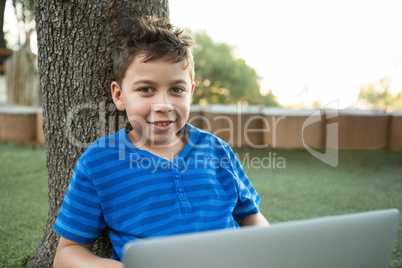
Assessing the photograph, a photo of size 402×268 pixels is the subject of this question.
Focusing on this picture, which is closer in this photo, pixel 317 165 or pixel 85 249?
pixel 85 249

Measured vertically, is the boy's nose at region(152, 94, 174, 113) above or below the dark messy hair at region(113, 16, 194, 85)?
below

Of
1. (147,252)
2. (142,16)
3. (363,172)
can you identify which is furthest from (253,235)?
(363,172)

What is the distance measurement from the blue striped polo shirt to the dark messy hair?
0.80ft

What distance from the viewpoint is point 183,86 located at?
41.1 inches

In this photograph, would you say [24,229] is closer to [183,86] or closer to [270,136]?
[183,86]

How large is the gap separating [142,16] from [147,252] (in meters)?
1.02

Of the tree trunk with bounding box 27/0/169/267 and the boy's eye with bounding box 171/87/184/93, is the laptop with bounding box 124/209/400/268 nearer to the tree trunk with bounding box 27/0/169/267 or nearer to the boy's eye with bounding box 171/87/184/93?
the boy's eye with bounding box 171/87/184/93

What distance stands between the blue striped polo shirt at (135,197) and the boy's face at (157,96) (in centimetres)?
8

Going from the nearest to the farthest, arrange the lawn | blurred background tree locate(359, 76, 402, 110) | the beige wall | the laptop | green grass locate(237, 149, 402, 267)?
the laptop → the lawn → green grass locate(237, 149, 402, 267) → the beige wall → blurred background tree locate(359, 76, 402, 110)

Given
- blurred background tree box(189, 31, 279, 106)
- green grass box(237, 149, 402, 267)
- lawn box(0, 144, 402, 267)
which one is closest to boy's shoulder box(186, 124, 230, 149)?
lawn box(0, 144, 402, 267)

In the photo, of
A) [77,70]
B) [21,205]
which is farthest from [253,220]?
[21,205]

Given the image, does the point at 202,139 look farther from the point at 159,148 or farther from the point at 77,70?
the point at 77,70

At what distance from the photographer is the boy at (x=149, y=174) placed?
3.09ft

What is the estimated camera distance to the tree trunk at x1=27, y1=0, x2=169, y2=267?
125cm
